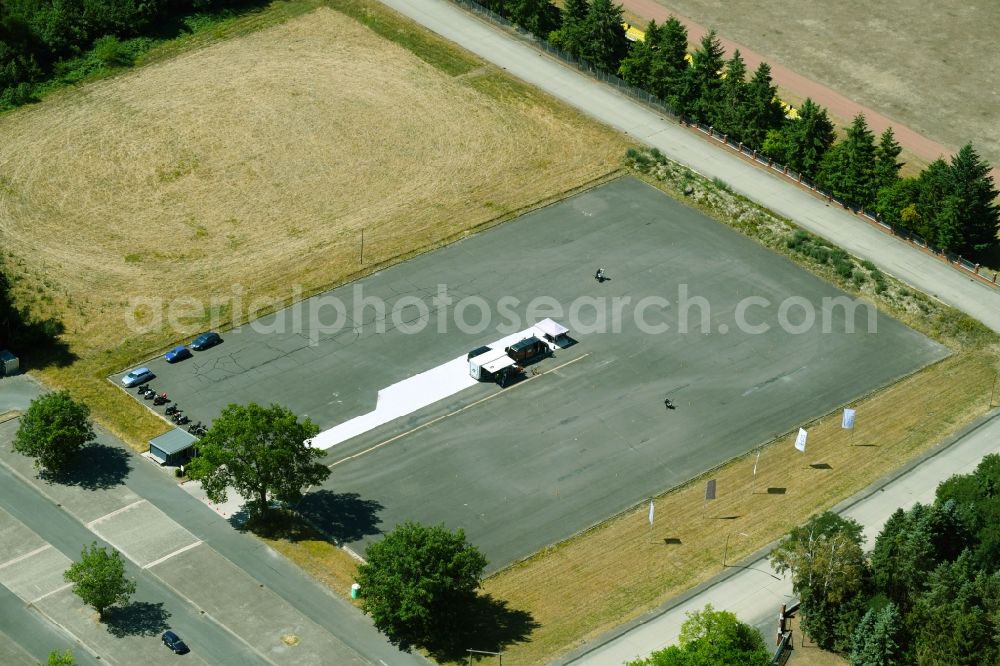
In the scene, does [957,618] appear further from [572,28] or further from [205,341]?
[572,28]

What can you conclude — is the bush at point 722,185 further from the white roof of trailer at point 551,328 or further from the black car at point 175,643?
the black car at point 175,643

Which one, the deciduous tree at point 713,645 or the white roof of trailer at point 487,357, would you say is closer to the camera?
the deciduous tree at point 713,645

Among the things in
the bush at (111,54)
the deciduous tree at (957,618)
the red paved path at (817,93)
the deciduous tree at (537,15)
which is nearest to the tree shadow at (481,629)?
the deciduous tree at (957,618)

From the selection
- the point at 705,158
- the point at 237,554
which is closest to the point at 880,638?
the point at 237,554

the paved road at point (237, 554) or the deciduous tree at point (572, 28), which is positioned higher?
the deciduous tree at point (572, 28)

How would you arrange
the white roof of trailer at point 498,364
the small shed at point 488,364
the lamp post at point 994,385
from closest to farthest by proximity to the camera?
the white roof of trailer at point 498,364, the small shed at point 488,364, the lamp post at point 994,385

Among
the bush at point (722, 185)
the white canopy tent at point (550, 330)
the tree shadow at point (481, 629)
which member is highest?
the bush at point (722, 185)
